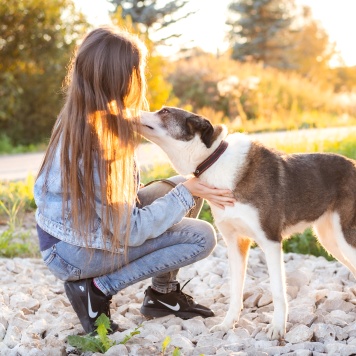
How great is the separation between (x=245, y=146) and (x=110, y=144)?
2.80 ft

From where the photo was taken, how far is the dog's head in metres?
3.74

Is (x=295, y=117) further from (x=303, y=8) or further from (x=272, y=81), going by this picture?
(x=303, y=8)

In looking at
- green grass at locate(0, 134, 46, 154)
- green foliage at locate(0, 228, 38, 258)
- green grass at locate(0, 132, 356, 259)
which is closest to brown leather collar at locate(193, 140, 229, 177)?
green grass at locate(0, 132, 356, 259)

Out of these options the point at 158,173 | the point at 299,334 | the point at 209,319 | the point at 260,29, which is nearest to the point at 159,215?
the point at 209,319

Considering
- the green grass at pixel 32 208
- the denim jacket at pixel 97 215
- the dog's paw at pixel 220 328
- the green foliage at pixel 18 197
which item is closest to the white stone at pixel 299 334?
the dog's paw at pixel 220 328

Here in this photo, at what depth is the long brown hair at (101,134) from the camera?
11.5ft

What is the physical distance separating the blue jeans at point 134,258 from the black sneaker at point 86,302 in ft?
0.17

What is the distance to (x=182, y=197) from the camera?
12.2 feet

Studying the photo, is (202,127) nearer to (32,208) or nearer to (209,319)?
(209,319)

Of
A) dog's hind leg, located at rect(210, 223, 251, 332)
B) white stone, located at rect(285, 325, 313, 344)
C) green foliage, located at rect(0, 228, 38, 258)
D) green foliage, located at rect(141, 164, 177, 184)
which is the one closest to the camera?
white stone, located at rect(285, 325, 313, 344)

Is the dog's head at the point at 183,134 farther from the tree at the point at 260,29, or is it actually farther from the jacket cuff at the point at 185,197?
the tree at the point at 260,29

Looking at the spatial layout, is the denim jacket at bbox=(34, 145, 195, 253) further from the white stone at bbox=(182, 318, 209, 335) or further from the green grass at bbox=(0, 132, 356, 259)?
the green grass at bbox=(0, 132, 356, 259)

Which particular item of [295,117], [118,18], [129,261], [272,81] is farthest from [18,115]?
[129,261]

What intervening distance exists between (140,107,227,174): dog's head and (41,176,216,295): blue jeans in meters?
0.42
